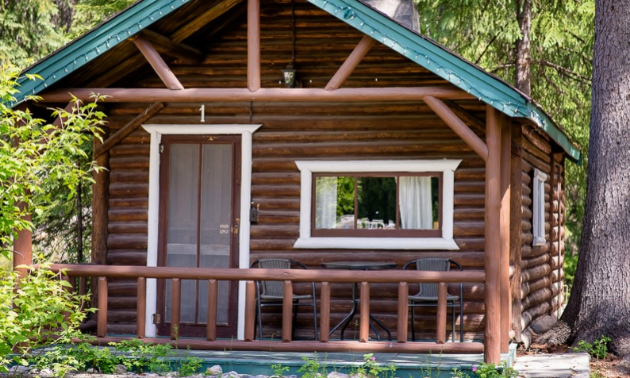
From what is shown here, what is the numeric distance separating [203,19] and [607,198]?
5.47 meters

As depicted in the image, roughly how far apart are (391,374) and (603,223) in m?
3.97

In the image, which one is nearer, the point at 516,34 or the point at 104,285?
the point at 104,285

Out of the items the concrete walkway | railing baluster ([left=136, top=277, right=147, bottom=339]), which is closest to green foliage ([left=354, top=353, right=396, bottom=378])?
the concrete walkway

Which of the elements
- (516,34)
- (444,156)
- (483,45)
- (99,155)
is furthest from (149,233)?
(483,45)

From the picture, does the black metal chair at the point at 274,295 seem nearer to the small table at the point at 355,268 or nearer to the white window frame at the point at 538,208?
the small table at the point at 355,268

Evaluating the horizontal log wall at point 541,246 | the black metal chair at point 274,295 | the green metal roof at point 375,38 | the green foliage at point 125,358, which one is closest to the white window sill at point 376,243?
the black metal chair at point 274,295

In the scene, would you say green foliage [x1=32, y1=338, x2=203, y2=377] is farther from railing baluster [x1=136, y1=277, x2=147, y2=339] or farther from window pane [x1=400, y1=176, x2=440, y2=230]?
window pane [x1=400, y1=176, x2=440, y2=230]

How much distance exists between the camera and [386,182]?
33.2ft

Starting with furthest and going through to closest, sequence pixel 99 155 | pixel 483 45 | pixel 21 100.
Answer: pixel 483 45 → pixel 99 155 → pixel 21 100

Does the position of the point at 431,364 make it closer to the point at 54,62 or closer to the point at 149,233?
the point at 149,233

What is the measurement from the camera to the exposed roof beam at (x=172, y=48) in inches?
353

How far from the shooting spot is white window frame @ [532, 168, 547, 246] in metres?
12.1

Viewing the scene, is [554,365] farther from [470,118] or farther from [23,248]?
[23,248]

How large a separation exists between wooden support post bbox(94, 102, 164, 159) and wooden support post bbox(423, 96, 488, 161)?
3794 mm
